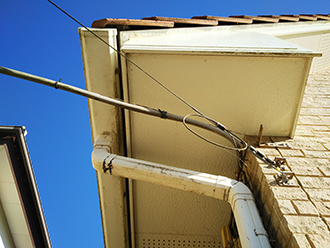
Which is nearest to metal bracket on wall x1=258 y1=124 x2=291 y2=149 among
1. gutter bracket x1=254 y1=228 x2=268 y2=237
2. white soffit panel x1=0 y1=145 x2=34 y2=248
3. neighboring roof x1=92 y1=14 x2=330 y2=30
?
gutter bracket x1=254 y1=228 x2=268 y2=237

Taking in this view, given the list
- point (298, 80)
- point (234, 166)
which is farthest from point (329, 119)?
point (234, 166)

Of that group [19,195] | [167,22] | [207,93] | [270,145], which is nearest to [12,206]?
[19,195]

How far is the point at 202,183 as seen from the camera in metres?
2.04

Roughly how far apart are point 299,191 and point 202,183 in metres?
0.75

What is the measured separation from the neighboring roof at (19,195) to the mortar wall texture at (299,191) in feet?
9.66

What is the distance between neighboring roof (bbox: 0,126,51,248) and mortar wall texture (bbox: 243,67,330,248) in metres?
2.95

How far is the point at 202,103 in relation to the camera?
2.42 metres

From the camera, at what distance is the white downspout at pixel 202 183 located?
1.67m

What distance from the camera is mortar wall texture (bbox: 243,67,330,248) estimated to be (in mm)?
1456

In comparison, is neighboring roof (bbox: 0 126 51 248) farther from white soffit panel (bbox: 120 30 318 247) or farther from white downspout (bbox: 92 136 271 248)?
white soffit panel (bbox: 120 30 318 247)

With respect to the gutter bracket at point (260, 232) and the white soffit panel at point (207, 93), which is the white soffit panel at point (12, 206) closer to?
the white soffit panel at point (207, 93)

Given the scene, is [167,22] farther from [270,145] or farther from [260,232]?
[260,232]

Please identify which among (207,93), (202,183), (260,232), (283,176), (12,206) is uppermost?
(207,93)

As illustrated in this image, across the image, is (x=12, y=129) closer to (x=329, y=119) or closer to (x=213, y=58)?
(x=213, y=58)
